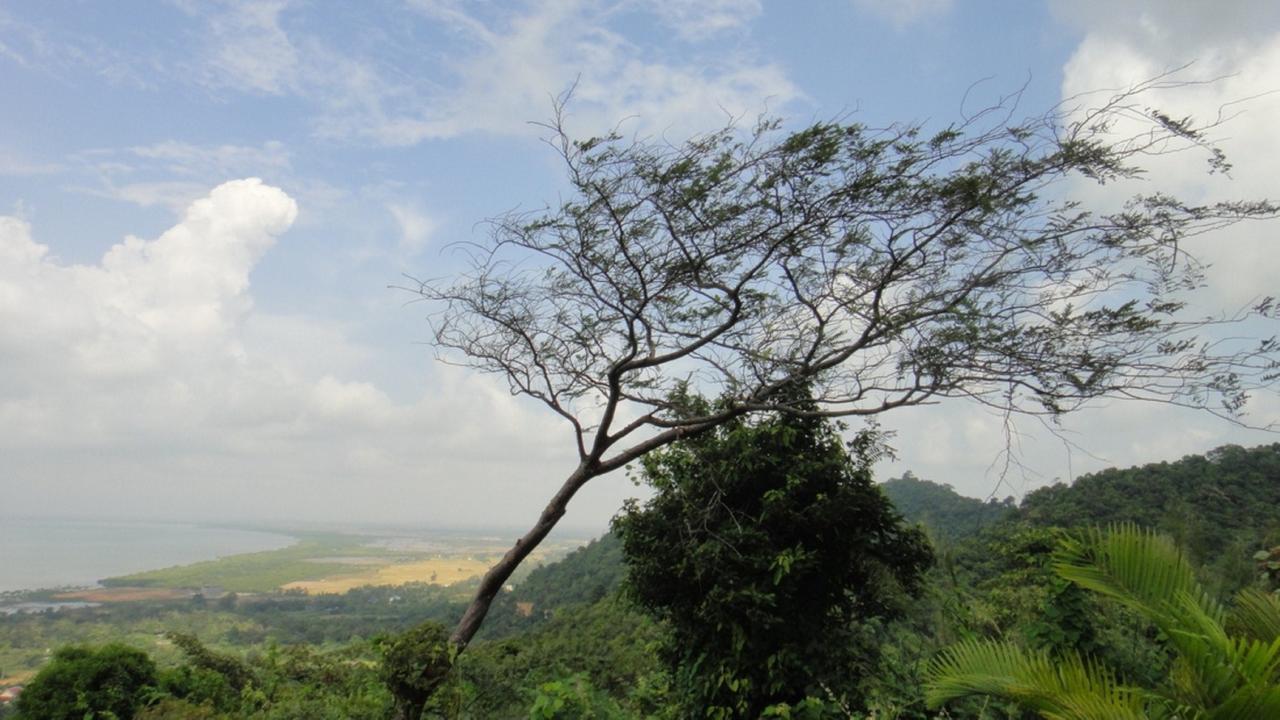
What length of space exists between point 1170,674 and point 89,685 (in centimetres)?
860

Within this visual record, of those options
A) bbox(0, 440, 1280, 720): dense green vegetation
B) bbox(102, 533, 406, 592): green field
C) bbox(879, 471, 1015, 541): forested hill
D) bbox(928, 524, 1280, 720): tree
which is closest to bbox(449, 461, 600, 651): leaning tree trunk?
bbox(0, 440, 1280, 720): dense green vegetation

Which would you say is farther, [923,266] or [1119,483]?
[1119,483]

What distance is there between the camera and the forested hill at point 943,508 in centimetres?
1672

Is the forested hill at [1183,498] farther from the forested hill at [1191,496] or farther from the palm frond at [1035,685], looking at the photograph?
the palm frond at [1035,685]

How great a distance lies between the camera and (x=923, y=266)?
17.3 feet

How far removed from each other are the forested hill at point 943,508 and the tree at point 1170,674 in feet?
39.7

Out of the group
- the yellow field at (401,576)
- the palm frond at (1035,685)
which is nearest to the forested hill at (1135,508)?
the yellow field at (401,576)

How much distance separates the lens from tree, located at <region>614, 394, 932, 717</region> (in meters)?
5.43

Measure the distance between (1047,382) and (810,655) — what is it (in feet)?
8.81

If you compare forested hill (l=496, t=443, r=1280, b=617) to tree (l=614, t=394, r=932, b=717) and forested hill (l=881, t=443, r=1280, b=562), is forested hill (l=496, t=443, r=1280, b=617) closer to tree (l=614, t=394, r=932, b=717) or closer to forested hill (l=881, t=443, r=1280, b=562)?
forested hill (l=881, t=443, r=1280, b=562)

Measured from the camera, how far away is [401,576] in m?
23.4

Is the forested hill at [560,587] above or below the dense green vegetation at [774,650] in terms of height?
below

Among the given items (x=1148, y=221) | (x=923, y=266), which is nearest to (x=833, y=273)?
(x=923, y=266)

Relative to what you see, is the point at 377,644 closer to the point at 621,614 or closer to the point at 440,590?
the point at 621,614
